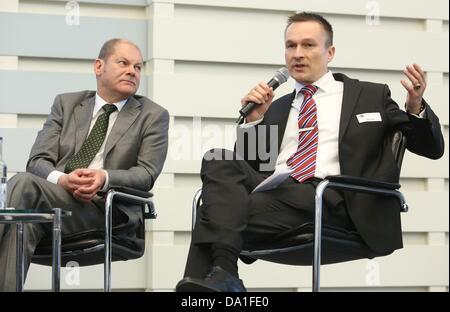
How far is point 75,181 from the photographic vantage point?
370 centimetres

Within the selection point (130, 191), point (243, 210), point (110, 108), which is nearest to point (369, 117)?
point (243, 210)

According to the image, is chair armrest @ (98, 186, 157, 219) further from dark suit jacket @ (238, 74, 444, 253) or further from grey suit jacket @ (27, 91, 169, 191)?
dark suit jacket @ (238, 74, 444, 253)

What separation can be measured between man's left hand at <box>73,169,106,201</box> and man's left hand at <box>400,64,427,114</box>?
121cm

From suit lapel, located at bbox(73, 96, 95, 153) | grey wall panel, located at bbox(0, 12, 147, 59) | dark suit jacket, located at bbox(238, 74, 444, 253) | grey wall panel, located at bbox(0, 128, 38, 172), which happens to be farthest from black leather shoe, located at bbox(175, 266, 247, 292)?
grey wall panel, located at bbox(0, 12, 147, 59)

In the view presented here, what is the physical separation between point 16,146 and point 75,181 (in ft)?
4.19

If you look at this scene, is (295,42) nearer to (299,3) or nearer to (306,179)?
(306,179)

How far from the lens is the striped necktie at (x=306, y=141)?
141 inches

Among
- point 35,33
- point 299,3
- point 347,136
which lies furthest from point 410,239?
point 35,33

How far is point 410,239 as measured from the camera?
5.45m

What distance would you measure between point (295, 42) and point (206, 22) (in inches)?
56.1

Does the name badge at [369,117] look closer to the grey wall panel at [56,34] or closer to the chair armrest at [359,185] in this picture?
the chair armrest at [359,185]

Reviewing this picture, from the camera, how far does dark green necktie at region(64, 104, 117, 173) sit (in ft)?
13.0

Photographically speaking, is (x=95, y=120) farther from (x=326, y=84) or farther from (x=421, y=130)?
(x=421, y=130)

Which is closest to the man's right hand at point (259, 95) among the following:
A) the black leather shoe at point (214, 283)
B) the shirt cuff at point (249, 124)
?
the shirt cuff at point (249, 124)
